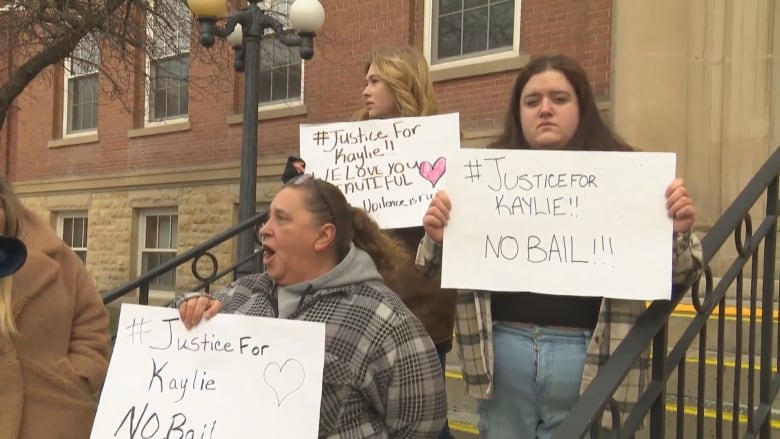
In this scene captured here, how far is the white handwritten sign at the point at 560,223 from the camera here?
1855 millimetres

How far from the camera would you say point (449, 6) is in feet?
26.1

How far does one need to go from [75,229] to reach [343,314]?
11.8 m

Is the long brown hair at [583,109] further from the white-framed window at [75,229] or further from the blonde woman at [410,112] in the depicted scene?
the white-framed window at [75,229]

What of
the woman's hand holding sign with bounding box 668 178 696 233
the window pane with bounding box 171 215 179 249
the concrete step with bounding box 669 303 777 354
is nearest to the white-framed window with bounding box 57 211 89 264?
the window pane with bounding box 171 215 179 249

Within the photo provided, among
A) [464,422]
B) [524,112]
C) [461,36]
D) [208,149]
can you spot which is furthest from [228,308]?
[208,149]

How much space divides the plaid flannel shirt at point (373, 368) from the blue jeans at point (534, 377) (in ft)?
0.65

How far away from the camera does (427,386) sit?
6.23 feet

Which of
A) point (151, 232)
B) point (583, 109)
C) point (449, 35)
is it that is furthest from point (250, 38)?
point (151, 232)

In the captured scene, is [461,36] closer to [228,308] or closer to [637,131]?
[637,131]

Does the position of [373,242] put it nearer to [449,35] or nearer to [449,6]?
[449,35]

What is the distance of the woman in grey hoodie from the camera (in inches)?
73.0

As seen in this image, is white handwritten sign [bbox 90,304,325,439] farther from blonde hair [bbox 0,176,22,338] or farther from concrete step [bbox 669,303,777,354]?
concrete step [bbox 669,303,777,354]

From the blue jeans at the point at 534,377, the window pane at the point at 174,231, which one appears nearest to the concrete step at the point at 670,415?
the blue jeans at the point at 534,377

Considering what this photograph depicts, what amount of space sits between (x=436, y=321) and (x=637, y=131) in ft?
10.4
